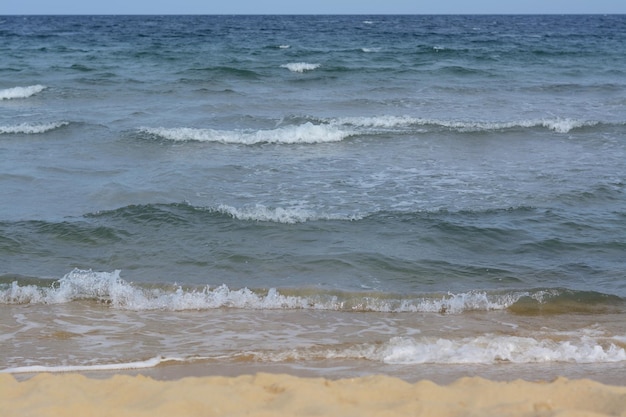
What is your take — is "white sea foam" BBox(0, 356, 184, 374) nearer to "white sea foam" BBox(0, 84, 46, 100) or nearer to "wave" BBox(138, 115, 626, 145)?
"wave" BBox(138, 115, 626, 145)

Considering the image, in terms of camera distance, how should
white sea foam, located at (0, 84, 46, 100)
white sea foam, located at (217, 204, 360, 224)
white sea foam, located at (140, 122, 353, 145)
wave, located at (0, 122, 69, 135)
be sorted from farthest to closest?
white sea foam, located at (0, 84, 46, 100) → wave, located at (0, 122, 69, 135) → white sea foam, located at (140, 122, 353, 145) → white sea foam, located at (217, 204, 360, 224)

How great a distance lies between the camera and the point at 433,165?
42.8ft

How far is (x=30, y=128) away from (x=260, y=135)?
4.80m

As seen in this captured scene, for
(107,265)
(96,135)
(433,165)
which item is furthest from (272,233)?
(96,135)

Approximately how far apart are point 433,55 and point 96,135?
1955cm

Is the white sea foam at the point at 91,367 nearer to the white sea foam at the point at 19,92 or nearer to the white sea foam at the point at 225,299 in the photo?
the white sea foam at the point at 225,299

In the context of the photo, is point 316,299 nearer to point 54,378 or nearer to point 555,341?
point 555,341

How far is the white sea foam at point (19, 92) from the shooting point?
69.2 ft

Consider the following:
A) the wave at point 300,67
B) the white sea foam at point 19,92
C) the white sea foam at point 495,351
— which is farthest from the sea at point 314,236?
the wave at point 300,67

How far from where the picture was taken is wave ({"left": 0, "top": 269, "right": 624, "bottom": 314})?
7348 mm

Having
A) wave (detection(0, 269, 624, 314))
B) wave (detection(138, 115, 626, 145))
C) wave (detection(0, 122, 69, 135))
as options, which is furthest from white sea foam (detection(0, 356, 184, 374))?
wave (detection(0, 122, 69, 135))

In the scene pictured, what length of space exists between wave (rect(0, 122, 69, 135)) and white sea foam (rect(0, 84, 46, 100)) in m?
5.12

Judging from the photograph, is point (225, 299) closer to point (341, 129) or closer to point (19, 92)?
point (341, 129)

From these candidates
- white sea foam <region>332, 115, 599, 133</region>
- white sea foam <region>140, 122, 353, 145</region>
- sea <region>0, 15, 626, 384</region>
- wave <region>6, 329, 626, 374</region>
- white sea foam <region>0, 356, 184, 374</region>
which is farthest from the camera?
white sea foam <region>332, 115, 599, 133</region>
